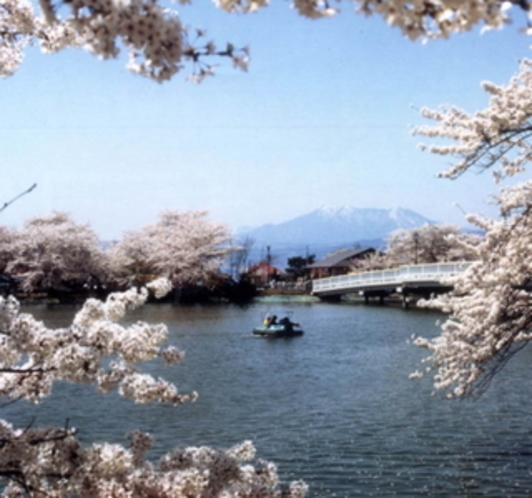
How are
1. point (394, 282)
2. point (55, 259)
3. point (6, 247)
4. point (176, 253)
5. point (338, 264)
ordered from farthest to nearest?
point (338, 264), point (176, 253), point (6, 247), point (55, 259), point (394, 282)

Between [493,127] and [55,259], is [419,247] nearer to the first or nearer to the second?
[55,259]

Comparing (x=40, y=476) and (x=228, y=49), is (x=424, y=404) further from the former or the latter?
(x=228, y=49)

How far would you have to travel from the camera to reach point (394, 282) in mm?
36781

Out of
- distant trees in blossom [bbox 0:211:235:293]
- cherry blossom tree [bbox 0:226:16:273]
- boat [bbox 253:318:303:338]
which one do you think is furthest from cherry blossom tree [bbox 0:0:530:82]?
cherry blossom tree [bbox 0:226:16:273]

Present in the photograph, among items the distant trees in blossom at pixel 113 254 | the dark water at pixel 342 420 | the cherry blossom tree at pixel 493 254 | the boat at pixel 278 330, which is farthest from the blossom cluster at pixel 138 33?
the distant trees in blossom at pixel 113 254

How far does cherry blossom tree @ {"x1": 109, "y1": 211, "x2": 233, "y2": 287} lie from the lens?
4672 centimetres

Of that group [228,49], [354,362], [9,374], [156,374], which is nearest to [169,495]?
[9,374]

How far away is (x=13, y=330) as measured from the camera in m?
3.64

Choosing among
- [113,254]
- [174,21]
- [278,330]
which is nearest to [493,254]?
[174,21]

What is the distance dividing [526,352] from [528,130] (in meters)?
13.2

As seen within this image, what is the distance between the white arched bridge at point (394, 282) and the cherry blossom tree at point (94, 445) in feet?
85.3

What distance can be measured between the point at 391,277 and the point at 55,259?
19613mm

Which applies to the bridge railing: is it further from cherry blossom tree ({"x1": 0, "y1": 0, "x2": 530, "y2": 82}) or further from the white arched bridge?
cherry blossom tree ({"x1": 0, "y1": 0, "x2": 530, "y2": 82})

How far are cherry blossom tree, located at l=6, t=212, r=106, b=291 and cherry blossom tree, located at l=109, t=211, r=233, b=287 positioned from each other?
2.61 metres
